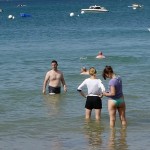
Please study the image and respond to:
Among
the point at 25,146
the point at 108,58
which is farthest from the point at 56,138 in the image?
the point at 108,58

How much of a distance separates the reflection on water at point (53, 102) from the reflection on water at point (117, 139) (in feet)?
9.92

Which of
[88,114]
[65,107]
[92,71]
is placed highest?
[92,71]

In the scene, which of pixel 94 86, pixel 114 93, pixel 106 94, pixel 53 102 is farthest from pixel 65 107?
pixel 114 93

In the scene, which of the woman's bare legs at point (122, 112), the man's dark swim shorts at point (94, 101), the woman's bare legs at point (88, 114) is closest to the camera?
the woman's bare legs at point (122, 112)

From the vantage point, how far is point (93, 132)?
46.6 feet

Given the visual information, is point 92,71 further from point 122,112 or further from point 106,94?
point 122,112

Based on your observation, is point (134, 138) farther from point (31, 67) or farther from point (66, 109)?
point (31, 67)

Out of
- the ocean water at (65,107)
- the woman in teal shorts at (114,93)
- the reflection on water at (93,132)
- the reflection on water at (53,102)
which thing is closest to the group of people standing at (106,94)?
the woman in teal shorts at (114,93)

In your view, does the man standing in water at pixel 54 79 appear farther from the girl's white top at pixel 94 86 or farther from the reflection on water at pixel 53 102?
the girl's white top at pixel 94 86

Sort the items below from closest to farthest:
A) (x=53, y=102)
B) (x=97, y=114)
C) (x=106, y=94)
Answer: (x=106, y=94), (x=97, y=114), (x=53, y=102)

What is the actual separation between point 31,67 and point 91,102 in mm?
14103

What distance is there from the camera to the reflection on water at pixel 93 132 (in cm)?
1294

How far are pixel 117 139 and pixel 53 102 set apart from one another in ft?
17.3

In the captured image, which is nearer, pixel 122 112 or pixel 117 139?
pixel 117 139
